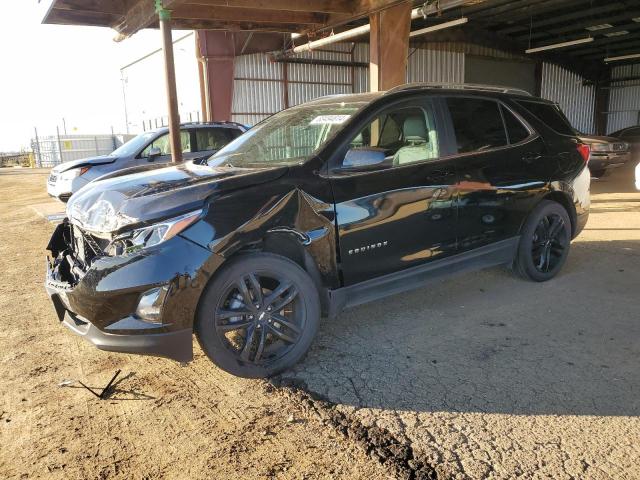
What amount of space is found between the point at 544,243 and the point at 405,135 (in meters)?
1.95

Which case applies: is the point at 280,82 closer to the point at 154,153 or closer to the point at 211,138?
the point at 211,138

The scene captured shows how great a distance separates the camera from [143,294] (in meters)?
2.93

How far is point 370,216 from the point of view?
3.68m

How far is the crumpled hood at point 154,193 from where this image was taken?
3.05 meters

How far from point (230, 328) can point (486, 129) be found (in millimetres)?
2886

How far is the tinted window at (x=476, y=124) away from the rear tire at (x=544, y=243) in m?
0.85

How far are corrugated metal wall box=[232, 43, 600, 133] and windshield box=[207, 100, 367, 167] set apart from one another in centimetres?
1259

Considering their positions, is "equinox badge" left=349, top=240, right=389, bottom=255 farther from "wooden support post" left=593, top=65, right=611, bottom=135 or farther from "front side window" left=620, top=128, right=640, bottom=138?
"wooden support post" left=593, top=65, right=611, bottom=135

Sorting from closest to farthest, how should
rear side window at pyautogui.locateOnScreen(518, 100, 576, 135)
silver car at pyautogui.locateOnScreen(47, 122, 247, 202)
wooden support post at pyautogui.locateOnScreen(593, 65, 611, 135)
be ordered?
rear side window at pyautogui.locateOnScreen(518, 100, 576, 135), silver car at pyautogui.locateOnScreen(47, 122, 247, 202), wooden support post at pyautogui.locateOnScreen(593, 65, 611, 135)

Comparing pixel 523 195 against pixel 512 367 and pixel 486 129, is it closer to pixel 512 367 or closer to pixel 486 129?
pixel 486 129

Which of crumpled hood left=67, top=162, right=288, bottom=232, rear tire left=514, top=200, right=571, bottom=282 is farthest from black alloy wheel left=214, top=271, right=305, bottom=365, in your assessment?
rear tire left=514, top=200, right=571, bottom=282

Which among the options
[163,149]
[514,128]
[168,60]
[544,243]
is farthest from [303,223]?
[163,149]

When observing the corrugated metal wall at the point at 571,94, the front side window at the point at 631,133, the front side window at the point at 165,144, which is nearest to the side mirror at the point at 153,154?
the front side window at the point at 165,144

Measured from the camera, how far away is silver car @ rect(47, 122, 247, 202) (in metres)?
9.70
